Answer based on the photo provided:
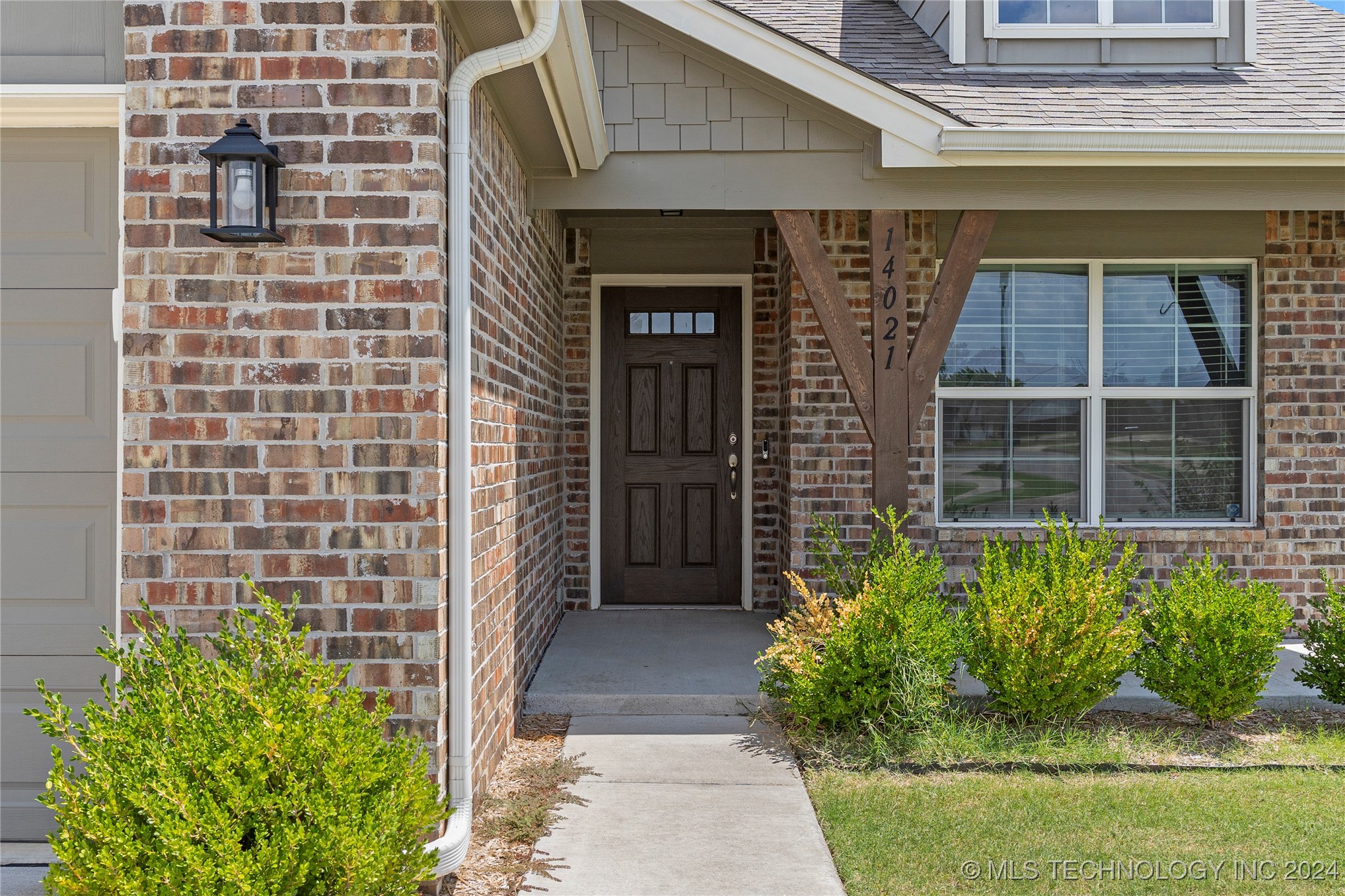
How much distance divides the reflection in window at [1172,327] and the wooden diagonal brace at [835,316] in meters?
2.13

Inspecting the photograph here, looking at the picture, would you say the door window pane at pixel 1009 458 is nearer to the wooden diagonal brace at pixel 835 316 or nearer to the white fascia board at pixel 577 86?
the wooden diagonal brace at pixel 835 316

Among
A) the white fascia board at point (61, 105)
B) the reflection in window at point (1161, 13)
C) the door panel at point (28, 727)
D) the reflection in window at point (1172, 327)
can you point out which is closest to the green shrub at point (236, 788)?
the door panel at point (28, 727)

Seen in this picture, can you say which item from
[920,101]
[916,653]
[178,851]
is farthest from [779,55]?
[178,851]

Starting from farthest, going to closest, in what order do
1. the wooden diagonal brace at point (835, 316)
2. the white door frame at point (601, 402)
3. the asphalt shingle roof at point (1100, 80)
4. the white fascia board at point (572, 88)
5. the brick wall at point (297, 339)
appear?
the white door frame at point (601, 402) < the asphalt shingle roof at point (1100, 80) < the wooden diagonal brace at point (835, 316) < the white fascia board at point (572, 88) < the brick wall at point (297, 339)

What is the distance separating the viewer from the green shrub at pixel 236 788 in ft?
6.67

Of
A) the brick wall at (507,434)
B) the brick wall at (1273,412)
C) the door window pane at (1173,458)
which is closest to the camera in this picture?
the brick wall at (507,434)

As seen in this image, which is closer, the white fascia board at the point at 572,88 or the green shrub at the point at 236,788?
the green shrub at the point at 236,788

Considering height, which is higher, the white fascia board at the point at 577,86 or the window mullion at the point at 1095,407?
the white fascia board at the point at 577,86

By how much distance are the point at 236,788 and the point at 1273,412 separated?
19.4ft

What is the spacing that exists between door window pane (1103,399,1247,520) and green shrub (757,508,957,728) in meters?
2.24

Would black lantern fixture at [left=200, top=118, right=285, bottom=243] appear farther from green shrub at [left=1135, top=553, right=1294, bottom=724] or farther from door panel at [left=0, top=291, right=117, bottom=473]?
green shrub at [left=1135, top=553, right=1294, bottom=724]

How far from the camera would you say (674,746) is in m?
4.12

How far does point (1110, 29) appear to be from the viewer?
5703 millimetres

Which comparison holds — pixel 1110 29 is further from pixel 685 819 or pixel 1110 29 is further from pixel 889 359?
pixel 685 819
